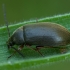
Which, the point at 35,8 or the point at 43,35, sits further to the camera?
the point at 35,8

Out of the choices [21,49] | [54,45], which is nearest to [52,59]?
[54,45]

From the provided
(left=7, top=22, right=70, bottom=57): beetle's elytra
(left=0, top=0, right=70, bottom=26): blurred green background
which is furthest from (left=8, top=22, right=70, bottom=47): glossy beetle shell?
(left=0, top=0, right=70, bottom=26): blurred green background

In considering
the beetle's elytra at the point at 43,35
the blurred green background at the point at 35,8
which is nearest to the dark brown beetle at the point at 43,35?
the beetle's elytra at the point at 43,35

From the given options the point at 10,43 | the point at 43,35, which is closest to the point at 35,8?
the point at 10,43

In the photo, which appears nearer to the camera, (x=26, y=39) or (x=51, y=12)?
(x=26, y=39)

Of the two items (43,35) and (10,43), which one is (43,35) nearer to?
(43,35)

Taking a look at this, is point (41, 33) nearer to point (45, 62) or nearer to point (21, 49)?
point (21, 49)

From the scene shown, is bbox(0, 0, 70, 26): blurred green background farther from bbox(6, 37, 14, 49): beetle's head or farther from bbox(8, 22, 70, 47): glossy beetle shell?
bbox(8, 22, 70, 47): glossy beetle shell
